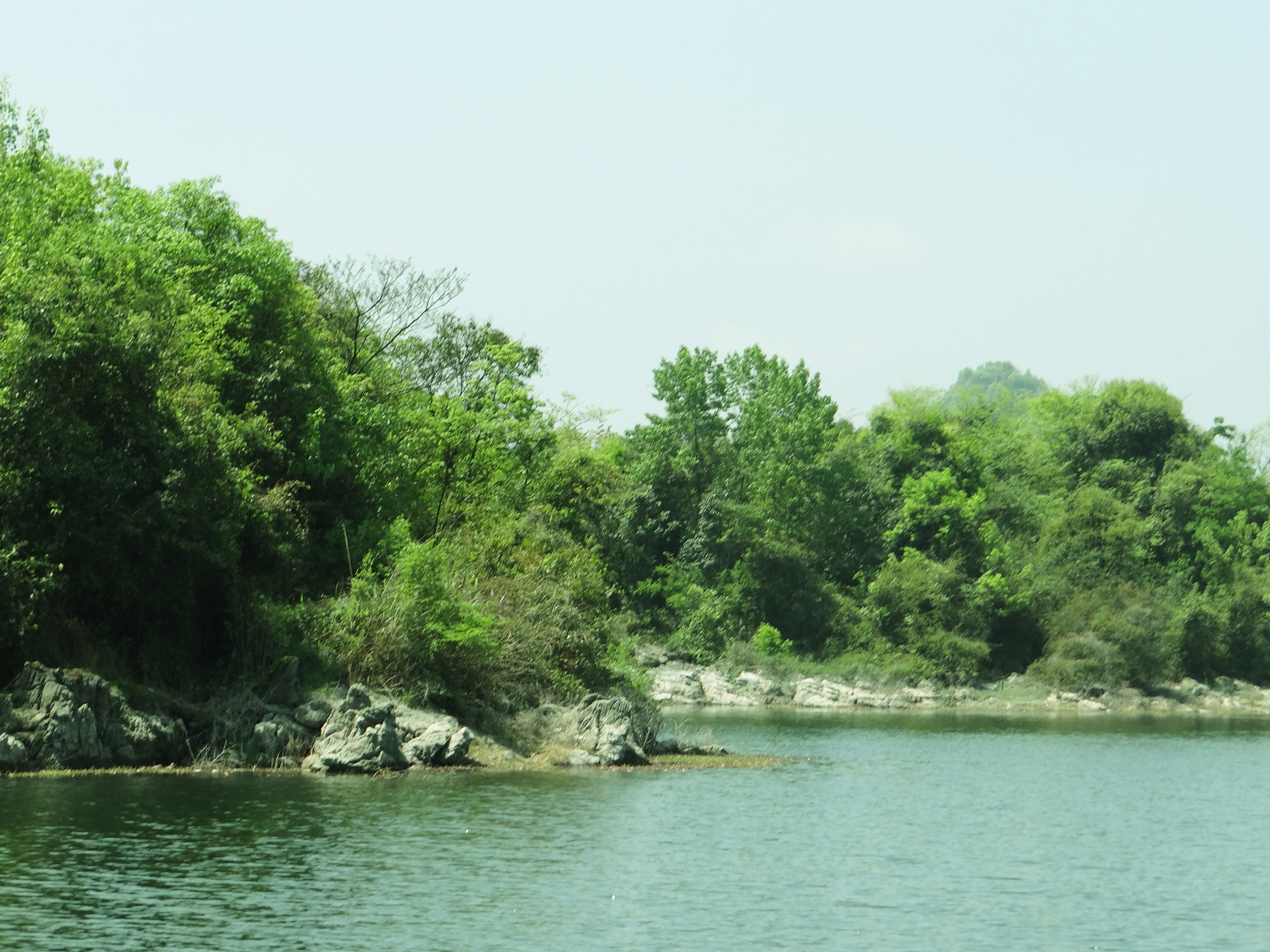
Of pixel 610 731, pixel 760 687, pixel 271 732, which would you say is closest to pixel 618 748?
pixel 610 731

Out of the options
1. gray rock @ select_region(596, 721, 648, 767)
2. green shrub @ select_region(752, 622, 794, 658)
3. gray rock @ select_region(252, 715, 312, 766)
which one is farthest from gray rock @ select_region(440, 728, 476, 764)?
green shrub @ select_region(752, 622, 794, 658)

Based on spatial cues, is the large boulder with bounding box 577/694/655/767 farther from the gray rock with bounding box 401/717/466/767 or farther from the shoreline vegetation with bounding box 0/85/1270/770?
the gray rock with bounding box 401/717/466/767

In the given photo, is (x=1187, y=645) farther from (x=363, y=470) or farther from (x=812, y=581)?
(x=363, y=470)

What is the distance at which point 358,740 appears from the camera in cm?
3419

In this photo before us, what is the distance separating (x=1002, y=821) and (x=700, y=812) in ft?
22.7

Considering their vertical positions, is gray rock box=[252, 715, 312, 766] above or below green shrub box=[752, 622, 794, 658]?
below

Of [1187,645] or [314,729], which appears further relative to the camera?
[1187,645]

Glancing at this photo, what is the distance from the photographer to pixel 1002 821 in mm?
31688

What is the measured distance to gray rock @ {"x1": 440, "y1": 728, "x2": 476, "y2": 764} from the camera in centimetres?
3581

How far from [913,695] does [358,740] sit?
167 ft

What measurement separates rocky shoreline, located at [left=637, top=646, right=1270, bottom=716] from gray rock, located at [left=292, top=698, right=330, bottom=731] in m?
41.9

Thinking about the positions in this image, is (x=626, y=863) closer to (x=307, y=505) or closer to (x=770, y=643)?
(x=307, y=505)

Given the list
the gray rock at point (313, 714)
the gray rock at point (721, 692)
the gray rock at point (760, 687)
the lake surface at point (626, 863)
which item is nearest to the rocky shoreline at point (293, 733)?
the gray rock at point (313, 714)

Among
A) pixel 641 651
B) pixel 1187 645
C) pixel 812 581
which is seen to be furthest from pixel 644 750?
pixel 1187 645
